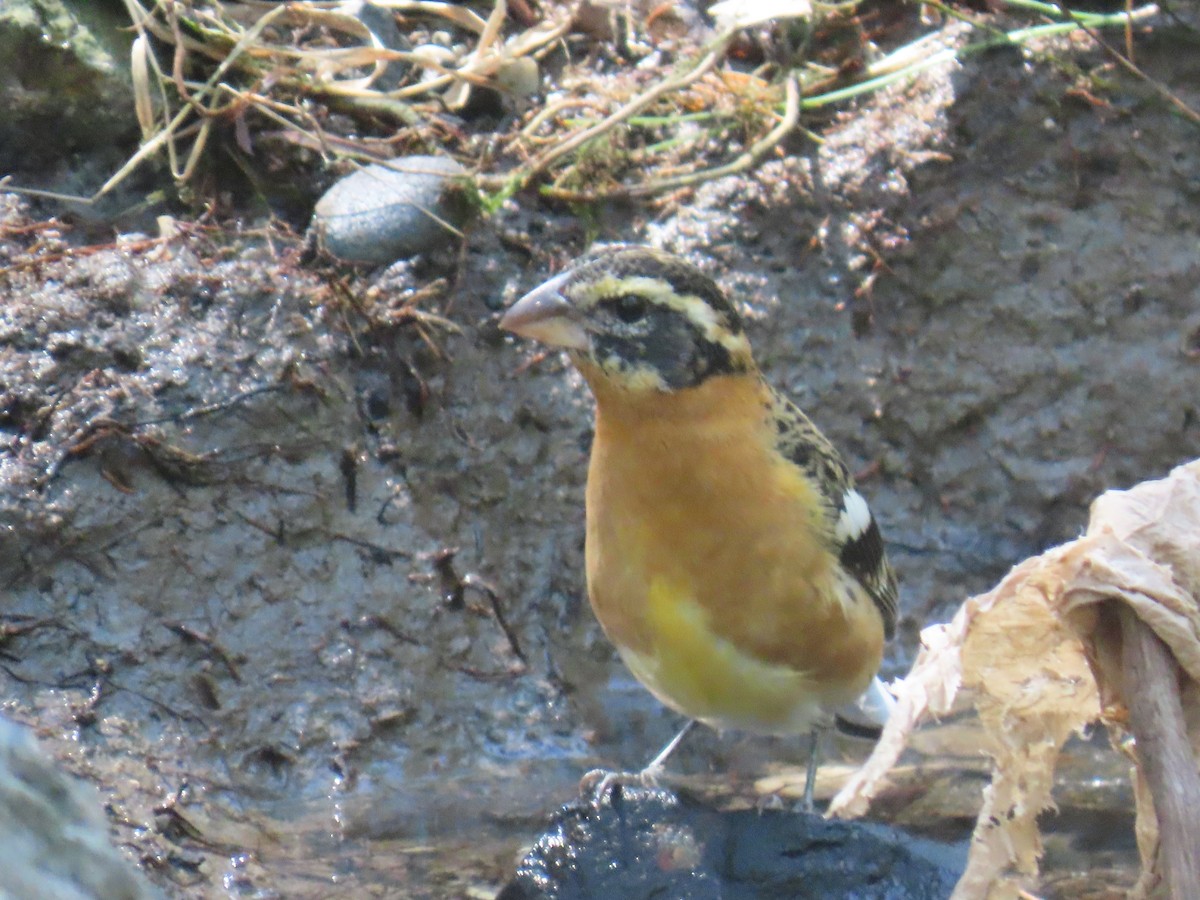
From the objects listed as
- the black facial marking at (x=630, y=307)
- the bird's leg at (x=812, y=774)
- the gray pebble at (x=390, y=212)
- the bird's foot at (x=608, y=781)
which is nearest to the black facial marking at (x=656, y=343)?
the black facial marking at (x=630, y=307)

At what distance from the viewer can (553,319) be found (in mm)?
4469

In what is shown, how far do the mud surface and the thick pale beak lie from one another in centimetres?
166

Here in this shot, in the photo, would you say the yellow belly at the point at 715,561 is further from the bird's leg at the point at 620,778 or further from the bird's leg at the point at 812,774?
the bird's leg at the point at 812,774

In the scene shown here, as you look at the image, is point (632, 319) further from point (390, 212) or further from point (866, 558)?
point (390, 212)

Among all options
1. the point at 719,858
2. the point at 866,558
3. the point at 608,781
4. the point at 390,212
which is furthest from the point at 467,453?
the point at 719,858

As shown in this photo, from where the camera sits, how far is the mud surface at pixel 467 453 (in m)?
5.25

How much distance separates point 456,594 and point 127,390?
4.84ft

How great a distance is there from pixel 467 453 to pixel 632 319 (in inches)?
79.5

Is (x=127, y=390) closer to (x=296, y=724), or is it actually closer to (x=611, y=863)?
(x=296, y=724)

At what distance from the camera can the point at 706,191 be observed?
6969mm

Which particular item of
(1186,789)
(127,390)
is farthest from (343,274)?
(1186,789)

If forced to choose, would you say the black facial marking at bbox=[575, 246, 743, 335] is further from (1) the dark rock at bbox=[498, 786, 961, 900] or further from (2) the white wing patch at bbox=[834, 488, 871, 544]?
(1) the dark rock at bbox=[498, 786, 961, 900]

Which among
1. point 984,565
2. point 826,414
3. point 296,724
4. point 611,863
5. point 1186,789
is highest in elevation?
point 1186,789

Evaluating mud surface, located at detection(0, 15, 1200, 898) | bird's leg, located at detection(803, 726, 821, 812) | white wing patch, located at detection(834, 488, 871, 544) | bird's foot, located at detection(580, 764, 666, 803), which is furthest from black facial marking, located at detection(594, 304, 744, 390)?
mud surface, located at detection(0, 15, 1200, 898)
